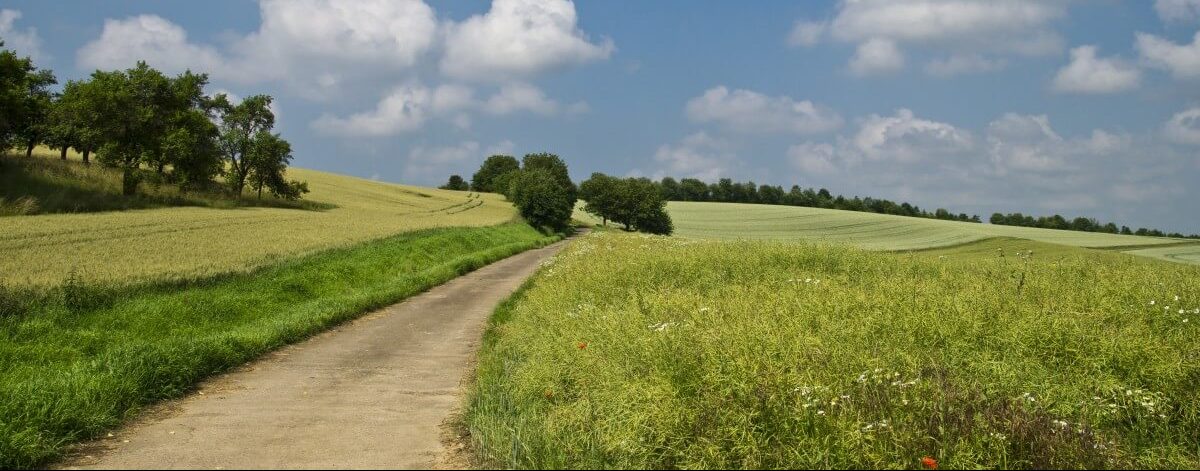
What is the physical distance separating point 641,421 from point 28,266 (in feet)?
64.2

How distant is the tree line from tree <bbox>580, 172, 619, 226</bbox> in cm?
4942

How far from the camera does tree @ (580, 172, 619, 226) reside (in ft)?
333

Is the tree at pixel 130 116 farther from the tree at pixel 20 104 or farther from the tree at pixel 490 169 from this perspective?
the tree at pixel 490 169

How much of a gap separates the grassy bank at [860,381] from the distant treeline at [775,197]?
371ft

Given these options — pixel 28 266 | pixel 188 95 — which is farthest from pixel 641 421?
pixel 188 95

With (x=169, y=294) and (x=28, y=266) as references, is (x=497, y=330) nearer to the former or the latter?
(x=169, y=294)

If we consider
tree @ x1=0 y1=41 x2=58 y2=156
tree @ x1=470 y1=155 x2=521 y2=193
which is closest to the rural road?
tree @ x1=0 y1=41 x2=58 y2=156

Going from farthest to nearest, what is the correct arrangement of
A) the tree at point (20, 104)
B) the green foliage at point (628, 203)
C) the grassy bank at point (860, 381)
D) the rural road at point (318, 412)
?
1. the green foliage at point (628, 203)
2. the tree at point (20, 104)
3. the rural road at point (318, 412)
4. the grassy bank at point (860, 381)

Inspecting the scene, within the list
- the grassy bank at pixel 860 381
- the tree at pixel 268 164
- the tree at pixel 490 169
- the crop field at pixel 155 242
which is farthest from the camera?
the tree at pixel 490 169

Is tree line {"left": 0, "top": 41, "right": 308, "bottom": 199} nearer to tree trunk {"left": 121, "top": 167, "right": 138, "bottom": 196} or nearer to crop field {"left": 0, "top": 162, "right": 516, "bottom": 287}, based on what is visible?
tree trunk {"left": 121, "top": 167, "right": 138, "bottom": 196}

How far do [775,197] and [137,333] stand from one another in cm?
14789

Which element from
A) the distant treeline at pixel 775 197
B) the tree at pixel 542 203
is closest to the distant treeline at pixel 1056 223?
the distant treeline at pixel 775 197

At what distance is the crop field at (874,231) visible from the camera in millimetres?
46125

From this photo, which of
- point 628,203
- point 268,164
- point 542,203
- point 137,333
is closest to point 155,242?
point 137,333
